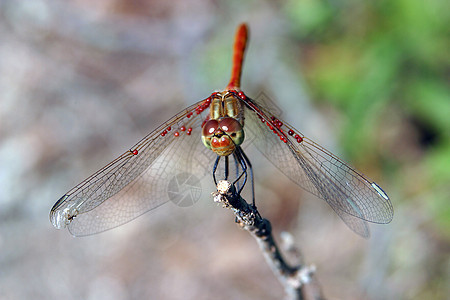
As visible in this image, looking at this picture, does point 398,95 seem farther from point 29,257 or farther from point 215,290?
point 29,257

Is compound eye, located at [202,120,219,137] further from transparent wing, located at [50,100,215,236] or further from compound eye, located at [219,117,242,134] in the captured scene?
transparent wing, located at [50,100,215,236]

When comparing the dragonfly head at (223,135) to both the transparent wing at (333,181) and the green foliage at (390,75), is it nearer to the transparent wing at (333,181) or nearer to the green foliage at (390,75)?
the transparent wing at (333,181)

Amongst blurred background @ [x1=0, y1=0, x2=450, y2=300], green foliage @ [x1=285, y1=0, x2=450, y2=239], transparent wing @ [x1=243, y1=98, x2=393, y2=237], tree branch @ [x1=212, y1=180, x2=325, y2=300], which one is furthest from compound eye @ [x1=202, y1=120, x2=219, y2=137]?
green foliage @ [x1=285, y1=0, x2=450, y2=239]

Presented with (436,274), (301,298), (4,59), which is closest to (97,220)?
(301,298)

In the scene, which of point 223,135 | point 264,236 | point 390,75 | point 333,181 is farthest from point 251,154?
point 264,236

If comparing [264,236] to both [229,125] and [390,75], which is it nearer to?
[229,125]

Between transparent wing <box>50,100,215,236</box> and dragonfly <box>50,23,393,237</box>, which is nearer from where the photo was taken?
dragonfly <box>50,23,393,237</box>
